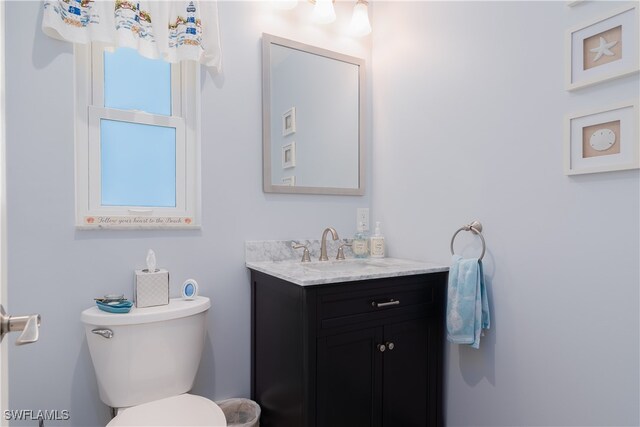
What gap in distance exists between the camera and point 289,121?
1.81 metres

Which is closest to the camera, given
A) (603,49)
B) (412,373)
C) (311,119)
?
(603,49)

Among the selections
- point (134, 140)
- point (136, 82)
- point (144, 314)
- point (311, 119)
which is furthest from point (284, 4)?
point (144, 314)

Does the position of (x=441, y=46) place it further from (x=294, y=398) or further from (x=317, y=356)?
(x=294, y=398)

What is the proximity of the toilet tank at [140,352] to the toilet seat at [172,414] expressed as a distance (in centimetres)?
7

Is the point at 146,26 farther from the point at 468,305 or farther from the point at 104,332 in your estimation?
the point at 468,305

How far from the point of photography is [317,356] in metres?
1.25

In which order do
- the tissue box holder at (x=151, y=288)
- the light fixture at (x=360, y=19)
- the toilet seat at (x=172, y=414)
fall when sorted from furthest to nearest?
1. the light fixture at (x=360, y=19)
2. the tissue box holder at (x=151, y=288)
3. the toilet seat at (x=172, y=414)

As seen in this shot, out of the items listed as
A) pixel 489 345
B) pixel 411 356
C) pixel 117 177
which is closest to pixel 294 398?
pixel 411 356

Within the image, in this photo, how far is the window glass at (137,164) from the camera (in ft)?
4.88

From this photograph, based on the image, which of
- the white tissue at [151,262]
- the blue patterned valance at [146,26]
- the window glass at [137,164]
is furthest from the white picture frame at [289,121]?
the white tissue at [151,262]

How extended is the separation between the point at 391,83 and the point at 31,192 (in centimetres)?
171

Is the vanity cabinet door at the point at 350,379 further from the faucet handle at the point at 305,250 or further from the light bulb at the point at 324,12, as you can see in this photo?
the light bulb at the point at 324,12

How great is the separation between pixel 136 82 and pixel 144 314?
1.01 meters

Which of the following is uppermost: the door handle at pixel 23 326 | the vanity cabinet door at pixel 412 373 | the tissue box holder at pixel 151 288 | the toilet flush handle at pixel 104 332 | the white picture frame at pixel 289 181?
the white picture frame at pixel 289 181
